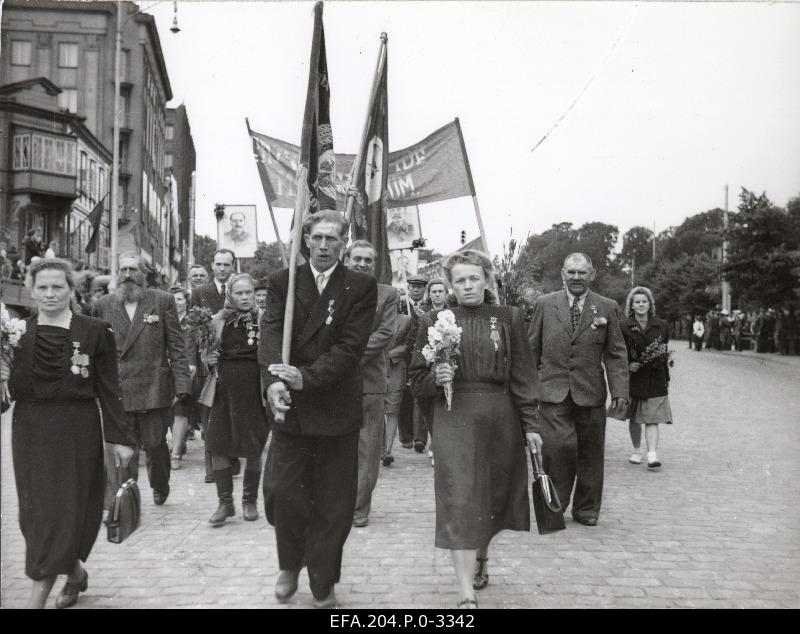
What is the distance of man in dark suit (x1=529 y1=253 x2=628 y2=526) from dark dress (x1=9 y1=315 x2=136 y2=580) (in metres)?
3.74

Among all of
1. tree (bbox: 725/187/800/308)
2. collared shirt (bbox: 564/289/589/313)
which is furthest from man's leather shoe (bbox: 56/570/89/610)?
tree (bbox: 725/187/800/308)

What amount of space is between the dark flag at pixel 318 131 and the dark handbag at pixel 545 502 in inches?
89.6

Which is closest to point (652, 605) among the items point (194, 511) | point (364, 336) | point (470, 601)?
point (470, 601)

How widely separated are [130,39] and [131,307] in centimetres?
1547

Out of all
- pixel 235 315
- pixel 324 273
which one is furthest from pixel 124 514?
pixel 235 315

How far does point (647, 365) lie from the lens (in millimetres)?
9586

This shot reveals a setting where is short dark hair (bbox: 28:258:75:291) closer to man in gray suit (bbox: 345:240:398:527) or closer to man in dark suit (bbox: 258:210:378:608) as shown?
man in dark suit (bbox: 258:210:378:608)

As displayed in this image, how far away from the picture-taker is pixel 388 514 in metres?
6.91

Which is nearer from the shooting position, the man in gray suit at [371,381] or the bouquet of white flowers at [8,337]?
the bouquet of white flowers at [8,337]

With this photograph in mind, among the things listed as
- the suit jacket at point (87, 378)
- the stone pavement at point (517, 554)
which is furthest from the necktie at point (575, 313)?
the suit jacket at point (87, 378)

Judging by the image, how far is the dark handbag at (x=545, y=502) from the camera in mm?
4938

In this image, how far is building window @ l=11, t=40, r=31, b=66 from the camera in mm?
5421

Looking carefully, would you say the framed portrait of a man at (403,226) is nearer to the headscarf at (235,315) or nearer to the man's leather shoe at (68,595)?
the headscarf at (235,315)

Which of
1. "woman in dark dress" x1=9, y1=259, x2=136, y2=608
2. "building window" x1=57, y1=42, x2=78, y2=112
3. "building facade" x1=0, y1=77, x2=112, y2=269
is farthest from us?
"building facade" x1=0, y1=77, x2=112, y2=269
